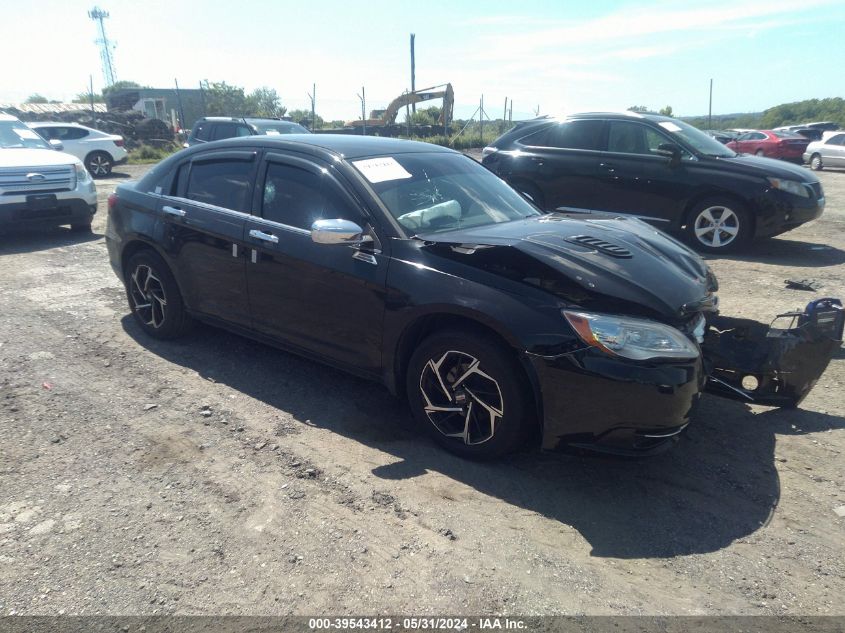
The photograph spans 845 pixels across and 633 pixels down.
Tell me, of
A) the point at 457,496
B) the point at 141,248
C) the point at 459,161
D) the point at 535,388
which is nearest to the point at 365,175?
the point at 459,161

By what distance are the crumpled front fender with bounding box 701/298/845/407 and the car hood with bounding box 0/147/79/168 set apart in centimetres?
898

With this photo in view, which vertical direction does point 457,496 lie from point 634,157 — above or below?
below

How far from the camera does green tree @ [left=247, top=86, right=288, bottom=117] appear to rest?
47959 millimetres

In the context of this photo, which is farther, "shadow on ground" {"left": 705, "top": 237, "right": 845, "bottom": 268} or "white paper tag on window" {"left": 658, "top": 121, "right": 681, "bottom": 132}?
"white paper tag on window" {"left": 658, "top": 121, "right": 681, "bottom": 132}

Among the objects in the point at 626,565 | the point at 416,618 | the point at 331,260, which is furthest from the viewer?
the point at 331,260

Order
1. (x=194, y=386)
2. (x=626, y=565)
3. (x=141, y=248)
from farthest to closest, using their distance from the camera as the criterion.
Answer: (x=141, y=248), (x=194, y=386), (x=626, y=565)

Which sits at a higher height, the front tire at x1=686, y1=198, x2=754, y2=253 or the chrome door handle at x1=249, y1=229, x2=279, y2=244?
the chrome door handle at x1=249, y1=229, x2=279, y2=244

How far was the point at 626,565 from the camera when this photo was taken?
277 centimetres

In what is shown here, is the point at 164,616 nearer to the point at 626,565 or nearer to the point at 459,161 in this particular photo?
the point at 626,565

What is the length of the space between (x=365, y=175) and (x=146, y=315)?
2512 mm

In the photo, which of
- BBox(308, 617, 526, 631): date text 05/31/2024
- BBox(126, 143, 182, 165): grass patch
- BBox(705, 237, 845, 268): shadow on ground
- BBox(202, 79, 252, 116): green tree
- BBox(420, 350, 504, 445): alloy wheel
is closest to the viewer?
BBox(308, 617, 526, 631): date text 05/31/2024

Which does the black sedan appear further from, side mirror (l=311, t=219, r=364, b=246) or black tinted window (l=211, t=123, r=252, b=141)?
black tinted window (l=211, t=123, r=252, b=141)

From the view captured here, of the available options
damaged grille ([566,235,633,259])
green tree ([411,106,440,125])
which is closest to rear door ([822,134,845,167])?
green tree ([411,106,440,125])

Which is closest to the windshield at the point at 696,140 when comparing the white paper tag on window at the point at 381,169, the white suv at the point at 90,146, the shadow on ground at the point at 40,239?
the white paper tag on window at the point at 381,169
